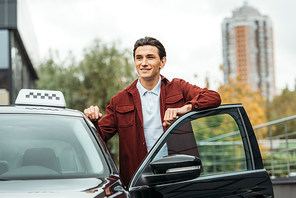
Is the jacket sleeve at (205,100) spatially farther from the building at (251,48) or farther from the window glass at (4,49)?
the building at (251,48)

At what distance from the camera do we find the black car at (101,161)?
2.11 m

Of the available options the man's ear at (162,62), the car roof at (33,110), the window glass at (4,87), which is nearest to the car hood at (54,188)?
the car roof at (33,110)

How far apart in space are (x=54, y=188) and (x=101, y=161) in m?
0.51

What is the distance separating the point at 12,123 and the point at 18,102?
44 cm

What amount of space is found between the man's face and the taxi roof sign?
73 cm

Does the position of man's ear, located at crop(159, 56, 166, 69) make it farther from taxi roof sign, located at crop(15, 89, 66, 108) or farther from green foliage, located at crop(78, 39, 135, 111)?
green foliage, located at crop(78, 39, 135, 111)

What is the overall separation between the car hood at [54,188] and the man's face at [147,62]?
1430 millimetres

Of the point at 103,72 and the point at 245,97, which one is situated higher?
the point at 103,72

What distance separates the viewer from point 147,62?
3.43 m

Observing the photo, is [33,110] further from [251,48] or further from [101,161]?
[251,48]

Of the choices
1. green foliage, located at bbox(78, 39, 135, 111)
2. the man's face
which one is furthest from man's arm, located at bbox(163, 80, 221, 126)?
green foliage, located at bbox(78, 39, 135, 111)

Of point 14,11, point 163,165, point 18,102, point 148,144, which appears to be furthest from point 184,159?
point 14,11

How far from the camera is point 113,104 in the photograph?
3385 millimetres

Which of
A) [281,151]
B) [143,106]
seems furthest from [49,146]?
[281,151]
